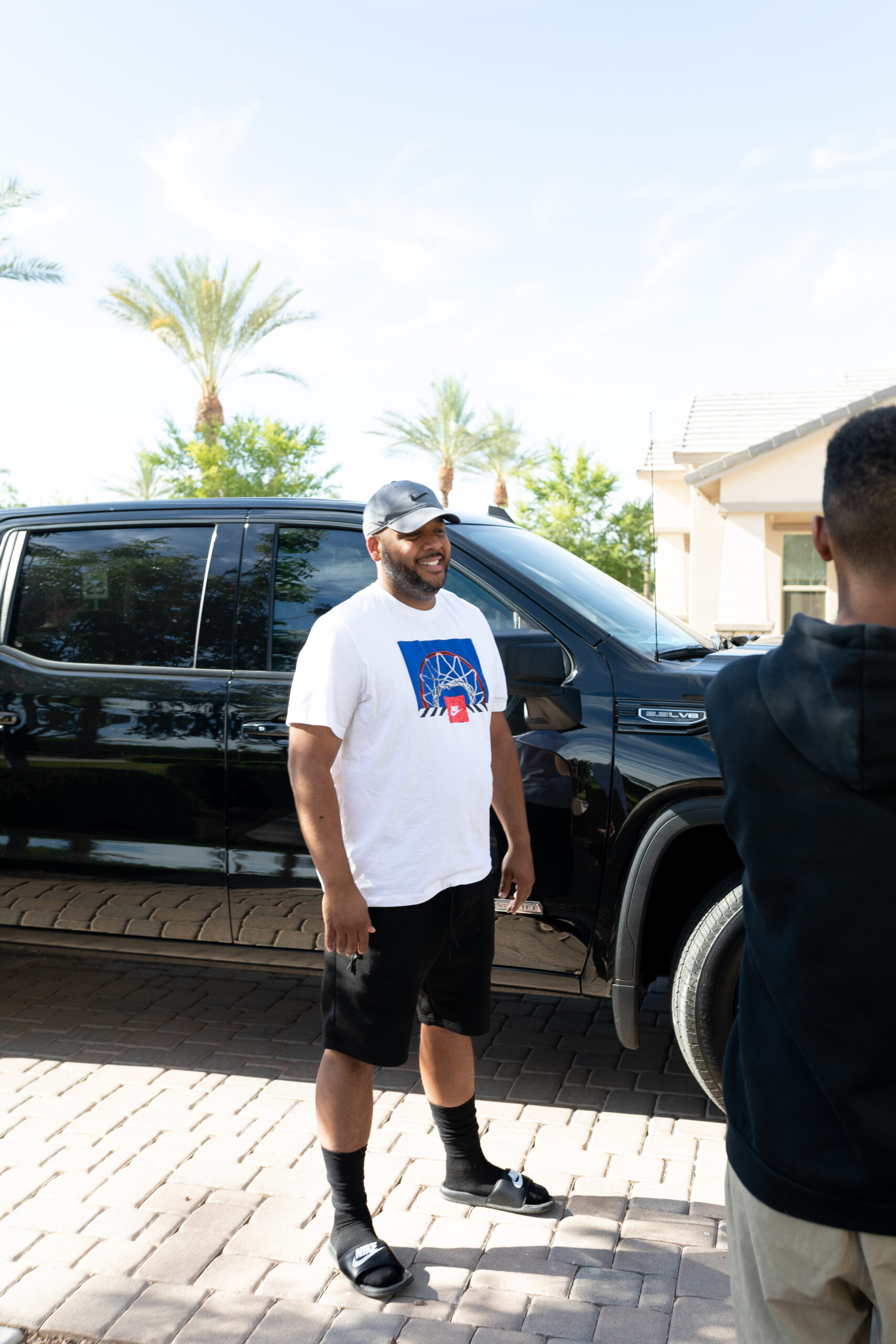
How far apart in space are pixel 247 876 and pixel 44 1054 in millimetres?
1278

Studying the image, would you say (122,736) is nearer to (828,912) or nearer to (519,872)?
(519,872)

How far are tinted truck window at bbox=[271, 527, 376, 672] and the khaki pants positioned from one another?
2803mm

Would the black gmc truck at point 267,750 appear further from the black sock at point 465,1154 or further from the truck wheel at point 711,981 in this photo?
the black sock at point 465,1154

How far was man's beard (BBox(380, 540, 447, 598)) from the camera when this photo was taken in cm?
290

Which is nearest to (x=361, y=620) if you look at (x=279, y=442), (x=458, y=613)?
(x=458, y=613)

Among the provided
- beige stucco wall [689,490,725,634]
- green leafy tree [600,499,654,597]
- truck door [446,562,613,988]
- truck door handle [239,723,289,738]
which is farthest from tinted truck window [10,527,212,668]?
green leafy tree [600,499,654,597]

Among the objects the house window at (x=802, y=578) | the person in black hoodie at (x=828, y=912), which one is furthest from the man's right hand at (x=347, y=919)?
the house window at (x=802, y=578)

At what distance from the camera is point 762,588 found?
57.0ft

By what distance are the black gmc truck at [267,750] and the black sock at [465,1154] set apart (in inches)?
21.7

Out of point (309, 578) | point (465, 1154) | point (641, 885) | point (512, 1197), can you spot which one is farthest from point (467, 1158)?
point (309, 578)

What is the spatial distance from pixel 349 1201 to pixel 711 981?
1.19 meters

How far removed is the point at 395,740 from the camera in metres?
2.79

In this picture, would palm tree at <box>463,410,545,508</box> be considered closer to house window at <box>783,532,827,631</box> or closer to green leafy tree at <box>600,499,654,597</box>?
green leafy tree at <box>600,499,654,597</box>

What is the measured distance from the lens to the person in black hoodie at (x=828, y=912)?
1.18 meters
